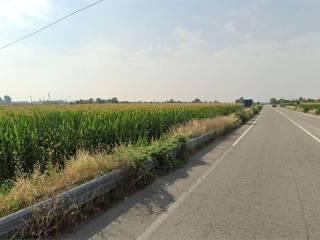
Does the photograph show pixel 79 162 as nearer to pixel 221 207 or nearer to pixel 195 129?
pixel 221 207

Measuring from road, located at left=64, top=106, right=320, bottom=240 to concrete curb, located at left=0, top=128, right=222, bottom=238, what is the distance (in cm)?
39

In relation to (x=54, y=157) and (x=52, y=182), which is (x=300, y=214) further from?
(x=54, y=157)

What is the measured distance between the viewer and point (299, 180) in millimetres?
8250

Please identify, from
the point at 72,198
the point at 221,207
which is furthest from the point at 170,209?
the point at 72,198

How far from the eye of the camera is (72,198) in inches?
208

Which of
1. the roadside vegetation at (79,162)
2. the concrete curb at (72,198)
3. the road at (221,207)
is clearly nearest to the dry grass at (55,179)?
the roadside vegetation at (79,162)

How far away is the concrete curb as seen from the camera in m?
4.25

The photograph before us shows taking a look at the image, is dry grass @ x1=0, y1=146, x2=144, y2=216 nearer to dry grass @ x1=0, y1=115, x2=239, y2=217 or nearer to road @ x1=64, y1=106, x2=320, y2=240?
dry grass @ x1=0, y1=115, x2=239, y2=217

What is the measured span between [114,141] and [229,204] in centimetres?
665

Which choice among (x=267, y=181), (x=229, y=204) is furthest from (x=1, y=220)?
(x=267, y=181)

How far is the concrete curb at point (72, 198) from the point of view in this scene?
4254mm

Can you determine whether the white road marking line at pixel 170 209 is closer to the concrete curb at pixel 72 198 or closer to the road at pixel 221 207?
the road at pixel 221 207

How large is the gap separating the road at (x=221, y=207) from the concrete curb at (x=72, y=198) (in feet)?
1.27

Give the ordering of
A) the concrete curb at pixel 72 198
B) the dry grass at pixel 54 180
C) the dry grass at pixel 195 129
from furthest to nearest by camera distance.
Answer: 1. the dry grass at pixel 195 129
2. the dry grass at pixel 54 180
3. the concrete curb at pixel 72 198
